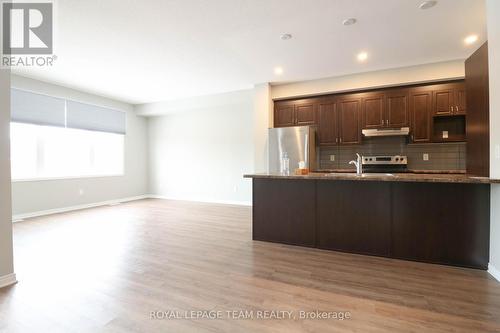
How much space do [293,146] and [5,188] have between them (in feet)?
13.7

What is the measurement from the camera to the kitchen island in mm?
2457

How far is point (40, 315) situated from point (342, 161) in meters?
5.04

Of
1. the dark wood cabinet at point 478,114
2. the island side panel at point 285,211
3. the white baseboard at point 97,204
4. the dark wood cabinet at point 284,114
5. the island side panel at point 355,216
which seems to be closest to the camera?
the dark wood cabinet at point 478,114

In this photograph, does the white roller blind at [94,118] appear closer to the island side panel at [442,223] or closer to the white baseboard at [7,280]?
the white baseboard at [7,280]

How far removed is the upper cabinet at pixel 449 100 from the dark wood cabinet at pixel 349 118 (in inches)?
49.7

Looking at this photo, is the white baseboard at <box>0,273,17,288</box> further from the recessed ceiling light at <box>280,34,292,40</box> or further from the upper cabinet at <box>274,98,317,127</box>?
the upper cabinet at <box>274,98,317,127</box>

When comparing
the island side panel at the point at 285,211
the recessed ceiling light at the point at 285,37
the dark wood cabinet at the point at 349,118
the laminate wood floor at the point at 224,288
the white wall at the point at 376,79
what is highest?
the recessed ceiling light at the point at 285,37

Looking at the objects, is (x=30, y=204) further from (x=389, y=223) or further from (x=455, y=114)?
(x=455, y=114)

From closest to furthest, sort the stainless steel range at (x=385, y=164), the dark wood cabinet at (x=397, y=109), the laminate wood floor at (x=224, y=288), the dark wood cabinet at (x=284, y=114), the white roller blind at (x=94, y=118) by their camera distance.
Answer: the laminate wood floor at (x=224, y=288), the dark wood cabinet at (x=397, y=109), the stainless steel range at (x=385, y=164), the dark wood cabinet at (x=284, y=114), the white roller blind at (x=94, y=118)

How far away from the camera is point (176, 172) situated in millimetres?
7305

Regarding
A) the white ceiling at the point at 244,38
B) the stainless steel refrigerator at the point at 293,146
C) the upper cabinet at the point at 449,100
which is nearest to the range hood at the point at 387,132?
the upper cabinet at the point at 449,100

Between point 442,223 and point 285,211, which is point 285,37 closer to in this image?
point 285,211

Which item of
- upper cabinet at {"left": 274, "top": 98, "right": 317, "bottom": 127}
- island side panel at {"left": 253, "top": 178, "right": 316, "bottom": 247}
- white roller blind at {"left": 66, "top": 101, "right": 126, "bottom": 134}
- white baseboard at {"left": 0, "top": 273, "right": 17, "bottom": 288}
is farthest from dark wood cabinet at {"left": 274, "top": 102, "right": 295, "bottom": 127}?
white baseboard at {"left": 0, "top": 273, "right": 17, "bottom": 288}

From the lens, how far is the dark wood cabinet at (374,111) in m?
4.61
